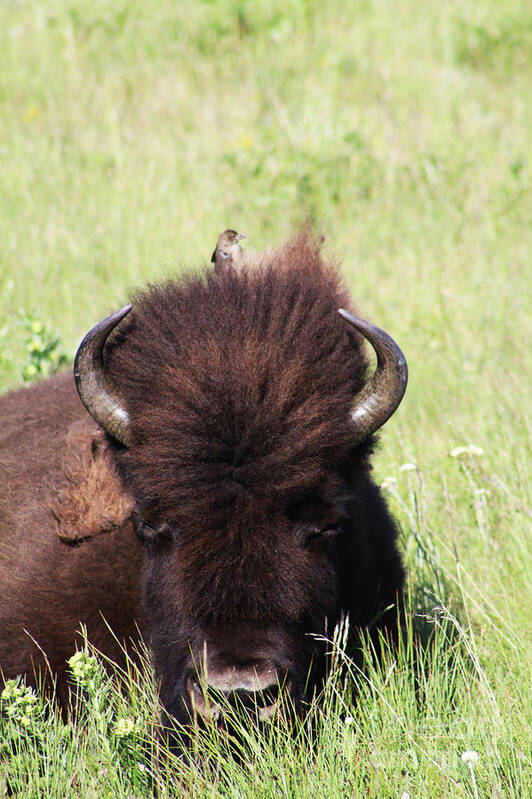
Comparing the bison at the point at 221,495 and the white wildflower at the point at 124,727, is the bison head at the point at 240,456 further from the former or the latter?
the white wildflower at the point at 124,727

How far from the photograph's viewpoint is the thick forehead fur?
3223 millimetres

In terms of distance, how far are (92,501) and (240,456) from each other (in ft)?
3.83

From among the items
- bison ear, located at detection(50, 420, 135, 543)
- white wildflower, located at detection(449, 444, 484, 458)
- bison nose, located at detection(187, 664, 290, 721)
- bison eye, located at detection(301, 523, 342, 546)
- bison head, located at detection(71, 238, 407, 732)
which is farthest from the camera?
white wildflower, located at detection(449, 444, 484, 458)

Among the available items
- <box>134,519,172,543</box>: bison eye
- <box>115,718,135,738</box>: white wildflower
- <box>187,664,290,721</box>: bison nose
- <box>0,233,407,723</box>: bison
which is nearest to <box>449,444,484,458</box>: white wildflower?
<box>0,233,407,723</box>: bison

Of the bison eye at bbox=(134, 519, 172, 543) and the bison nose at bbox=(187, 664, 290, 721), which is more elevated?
the bison eye at bbox=(134, 519, 172, 543)

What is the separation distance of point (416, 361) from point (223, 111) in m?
4.79

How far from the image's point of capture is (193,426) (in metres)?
3.27

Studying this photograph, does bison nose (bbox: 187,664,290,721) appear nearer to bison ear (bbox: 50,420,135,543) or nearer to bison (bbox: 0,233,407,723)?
bison (bbox: 0,233,407,723)

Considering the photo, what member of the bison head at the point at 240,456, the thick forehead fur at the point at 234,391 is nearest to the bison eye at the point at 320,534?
the bison head at the point at 240,456

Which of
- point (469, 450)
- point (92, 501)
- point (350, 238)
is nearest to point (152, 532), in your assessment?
point (92, 501)

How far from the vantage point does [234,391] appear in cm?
330

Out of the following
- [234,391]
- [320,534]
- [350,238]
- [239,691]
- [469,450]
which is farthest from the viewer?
[350,238]

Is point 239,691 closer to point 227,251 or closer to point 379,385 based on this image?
point 379,385

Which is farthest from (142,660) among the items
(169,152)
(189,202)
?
(169,152)
